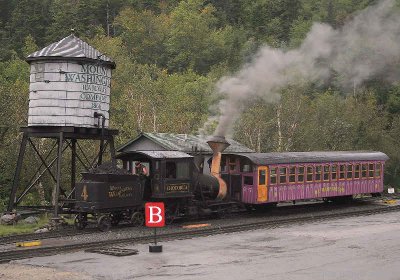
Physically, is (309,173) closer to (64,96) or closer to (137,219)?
(137,219)

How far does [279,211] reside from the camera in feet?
96.9

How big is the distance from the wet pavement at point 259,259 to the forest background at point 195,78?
51.3 ft

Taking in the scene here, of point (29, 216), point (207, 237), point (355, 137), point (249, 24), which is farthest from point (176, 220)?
point (249, 24)

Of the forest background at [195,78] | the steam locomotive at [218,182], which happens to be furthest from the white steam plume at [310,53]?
the forest background at [195,78]

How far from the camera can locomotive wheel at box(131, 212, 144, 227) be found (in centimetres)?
2354

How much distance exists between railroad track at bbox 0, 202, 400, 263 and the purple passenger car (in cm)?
142

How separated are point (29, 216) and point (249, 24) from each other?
2861 inches

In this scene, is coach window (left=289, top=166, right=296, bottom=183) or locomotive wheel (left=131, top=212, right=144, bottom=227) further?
coach window (left=289, top=166, right=296, bottom=183)

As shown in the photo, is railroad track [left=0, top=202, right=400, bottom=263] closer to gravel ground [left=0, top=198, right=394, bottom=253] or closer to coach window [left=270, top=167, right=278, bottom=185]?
gravel ground [left=0, top=198, right=394, bottom=253]

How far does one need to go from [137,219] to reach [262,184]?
5916 millimetres

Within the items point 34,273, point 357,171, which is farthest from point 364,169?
point 34,273

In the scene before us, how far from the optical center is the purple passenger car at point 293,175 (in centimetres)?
2666

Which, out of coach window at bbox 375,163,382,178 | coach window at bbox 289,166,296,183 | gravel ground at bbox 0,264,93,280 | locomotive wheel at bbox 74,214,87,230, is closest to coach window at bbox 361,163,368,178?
coach window at bbox 375,163,382,178

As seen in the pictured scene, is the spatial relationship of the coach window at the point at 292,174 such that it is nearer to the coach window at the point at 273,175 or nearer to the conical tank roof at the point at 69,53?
the coach window at the point at 273,175
